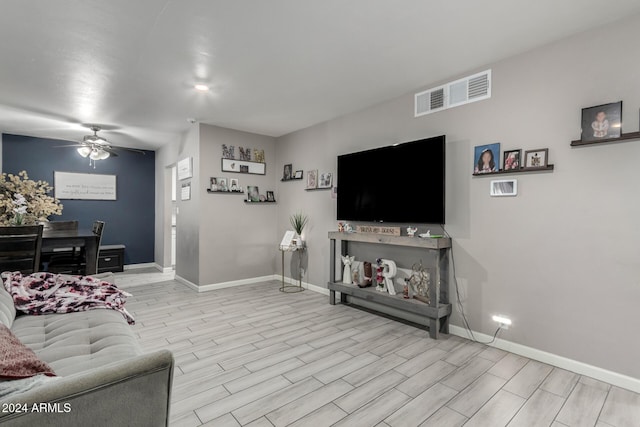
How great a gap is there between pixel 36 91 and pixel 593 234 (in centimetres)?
532

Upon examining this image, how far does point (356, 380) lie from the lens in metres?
2.17

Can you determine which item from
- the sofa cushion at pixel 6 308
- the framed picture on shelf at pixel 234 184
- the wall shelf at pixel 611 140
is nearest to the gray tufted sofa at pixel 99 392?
the sofa cushion at pixel 6 308

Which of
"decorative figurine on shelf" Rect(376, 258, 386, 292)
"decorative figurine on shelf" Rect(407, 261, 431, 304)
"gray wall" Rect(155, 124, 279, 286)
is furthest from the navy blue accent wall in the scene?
"decorative figurine on shelf" Rect(407, 261, 431, 304)

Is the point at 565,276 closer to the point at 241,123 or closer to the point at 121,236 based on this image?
the point at 241,123

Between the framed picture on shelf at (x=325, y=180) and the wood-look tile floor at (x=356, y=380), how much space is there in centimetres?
182

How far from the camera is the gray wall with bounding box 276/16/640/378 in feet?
6.95

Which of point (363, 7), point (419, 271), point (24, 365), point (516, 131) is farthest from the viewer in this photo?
point (419, 271)

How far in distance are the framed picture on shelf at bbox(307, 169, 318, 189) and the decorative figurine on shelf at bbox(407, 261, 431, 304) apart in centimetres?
198

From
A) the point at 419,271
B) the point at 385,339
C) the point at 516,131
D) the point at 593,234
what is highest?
the point at 516,131

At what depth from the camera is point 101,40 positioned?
2.37 m

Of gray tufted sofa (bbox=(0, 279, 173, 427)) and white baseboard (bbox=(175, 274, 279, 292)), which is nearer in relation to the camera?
gray tufted sofa (bbox=(0, 279, 173, 427))

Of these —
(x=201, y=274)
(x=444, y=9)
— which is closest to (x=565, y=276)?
(x=444, y=9)

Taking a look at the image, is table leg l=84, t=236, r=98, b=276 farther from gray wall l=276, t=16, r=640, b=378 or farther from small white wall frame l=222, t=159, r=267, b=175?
gray wall l=276, t=16, r=640, b=378

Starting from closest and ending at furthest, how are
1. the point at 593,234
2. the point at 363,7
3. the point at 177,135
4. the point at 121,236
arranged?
the point at 363,7 → the point at 593,234 → the point at 177,135 → the point at 121,236
